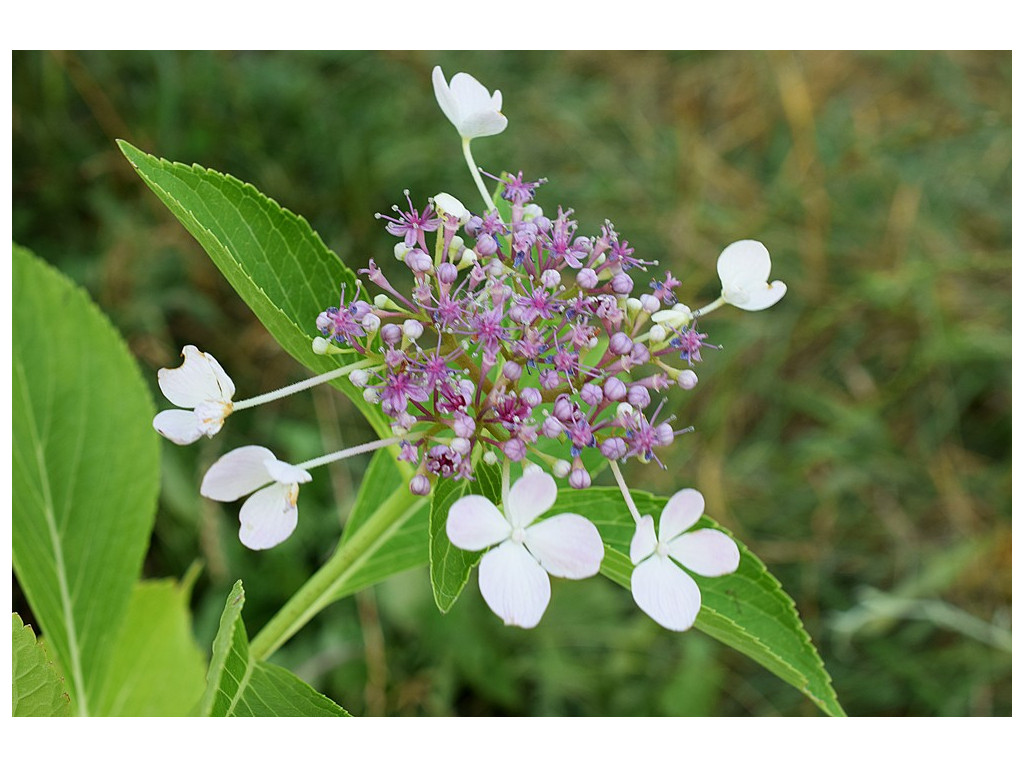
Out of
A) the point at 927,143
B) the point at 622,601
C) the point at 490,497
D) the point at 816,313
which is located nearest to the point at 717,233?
the point at 816,313

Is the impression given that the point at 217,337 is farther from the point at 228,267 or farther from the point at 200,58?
the point at 228,267

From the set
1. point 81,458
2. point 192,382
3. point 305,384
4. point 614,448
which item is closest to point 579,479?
point 614,448

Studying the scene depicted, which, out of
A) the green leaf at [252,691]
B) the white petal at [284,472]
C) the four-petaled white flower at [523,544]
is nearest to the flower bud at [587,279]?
the four-petaled white flower at [523,544]

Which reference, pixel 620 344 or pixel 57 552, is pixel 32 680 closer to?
pixel 57 552

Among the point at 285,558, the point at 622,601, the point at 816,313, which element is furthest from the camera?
the point at 816,313

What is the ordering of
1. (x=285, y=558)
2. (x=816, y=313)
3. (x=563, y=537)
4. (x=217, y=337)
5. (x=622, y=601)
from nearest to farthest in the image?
(x=563, y=537) < (x=285, y=558) < (x=622, y=601) < (x=217, y=337) < (x=816, y=313)

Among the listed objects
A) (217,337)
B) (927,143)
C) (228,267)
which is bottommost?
(228,267)
